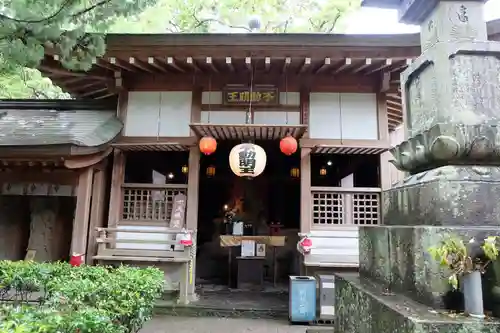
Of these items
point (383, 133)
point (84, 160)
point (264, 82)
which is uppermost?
point (264, 82)

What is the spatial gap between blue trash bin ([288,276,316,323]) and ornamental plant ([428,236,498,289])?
15.6ft

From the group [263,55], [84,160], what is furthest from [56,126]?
[263,55]

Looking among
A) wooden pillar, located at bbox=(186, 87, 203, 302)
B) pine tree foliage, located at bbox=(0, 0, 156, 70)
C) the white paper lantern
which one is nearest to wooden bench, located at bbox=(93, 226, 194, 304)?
wooden pillar, located at bbox=(186, 87, 203, 302)

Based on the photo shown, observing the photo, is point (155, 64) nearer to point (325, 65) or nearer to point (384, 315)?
point (325, 65)

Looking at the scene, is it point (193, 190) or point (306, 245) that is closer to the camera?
point (306, 245)

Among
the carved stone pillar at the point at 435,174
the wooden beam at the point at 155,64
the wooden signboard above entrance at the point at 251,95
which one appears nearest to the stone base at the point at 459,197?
the carved stone pillar at the point at 435,174

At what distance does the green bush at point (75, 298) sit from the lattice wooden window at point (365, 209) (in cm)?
458

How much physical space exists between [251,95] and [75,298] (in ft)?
18.6

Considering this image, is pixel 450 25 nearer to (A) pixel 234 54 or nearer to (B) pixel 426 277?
(B) pixel 426 277

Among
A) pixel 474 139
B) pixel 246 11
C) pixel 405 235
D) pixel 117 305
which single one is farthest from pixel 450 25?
pixel 246 11

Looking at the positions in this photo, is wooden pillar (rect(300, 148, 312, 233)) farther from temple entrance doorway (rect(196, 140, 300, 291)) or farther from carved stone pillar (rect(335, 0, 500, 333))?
carved stone pillar (rect(335, 0, 500, 333))

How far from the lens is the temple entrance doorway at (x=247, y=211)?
12.3m

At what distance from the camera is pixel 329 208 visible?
804cm

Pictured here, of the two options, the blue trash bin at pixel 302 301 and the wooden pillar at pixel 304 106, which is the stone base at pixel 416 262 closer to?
the blue trash bin at pixel 302 301
